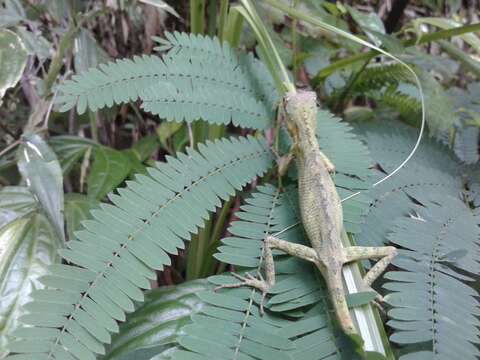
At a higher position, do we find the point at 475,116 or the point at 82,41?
the point at 82,41

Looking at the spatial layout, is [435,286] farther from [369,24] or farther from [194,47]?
[369,24]

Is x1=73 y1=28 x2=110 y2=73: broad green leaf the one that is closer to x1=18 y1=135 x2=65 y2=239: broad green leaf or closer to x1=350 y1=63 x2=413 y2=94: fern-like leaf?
x1=18 y1=135 x2=65 y2=239: broad green leaf

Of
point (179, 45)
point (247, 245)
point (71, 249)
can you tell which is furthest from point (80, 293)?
point (179, 45)

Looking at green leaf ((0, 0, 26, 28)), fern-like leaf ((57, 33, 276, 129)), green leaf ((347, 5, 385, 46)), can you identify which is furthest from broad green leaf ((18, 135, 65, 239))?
green leaf ((347, 5, 385, 46))

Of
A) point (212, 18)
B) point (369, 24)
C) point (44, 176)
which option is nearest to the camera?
point (44, 176)

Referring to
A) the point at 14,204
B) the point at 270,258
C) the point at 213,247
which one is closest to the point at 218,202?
the point at 270,258

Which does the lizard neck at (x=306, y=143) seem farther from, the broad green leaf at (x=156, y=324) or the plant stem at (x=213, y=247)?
the broad green leaf at (x=156, y=324)

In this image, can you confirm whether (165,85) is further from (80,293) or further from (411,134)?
(411,134)
